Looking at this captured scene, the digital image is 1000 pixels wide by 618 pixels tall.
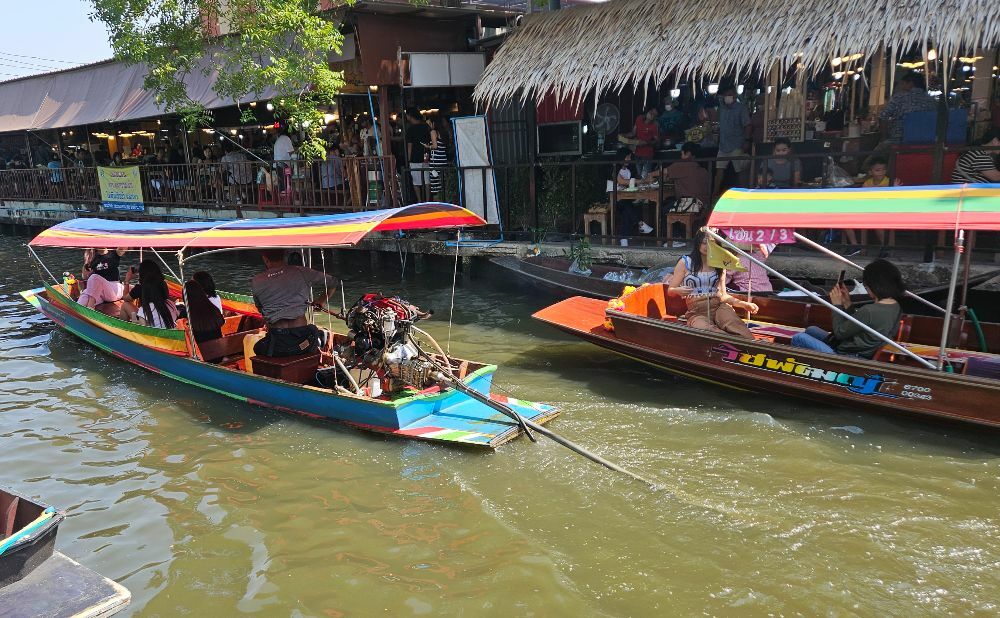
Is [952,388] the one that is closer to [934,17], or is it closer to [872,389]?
[872,389]

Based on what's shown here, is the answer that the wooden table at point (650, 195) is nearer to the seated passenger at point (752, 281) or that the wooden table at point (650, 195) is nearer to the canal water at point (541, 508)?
the seated passenger at point (752, 281)

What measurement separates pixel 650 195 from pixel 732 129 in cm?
167

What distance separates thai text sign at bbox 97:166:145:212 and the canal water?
12577 mm

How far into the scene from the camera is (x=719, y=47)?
386 inches

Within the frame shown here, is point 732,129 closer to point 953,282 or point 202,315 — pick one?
point 953,282

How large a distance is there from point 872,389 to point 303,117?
9945 mm

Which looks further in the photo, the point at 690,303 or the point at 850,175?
the point at 850,175

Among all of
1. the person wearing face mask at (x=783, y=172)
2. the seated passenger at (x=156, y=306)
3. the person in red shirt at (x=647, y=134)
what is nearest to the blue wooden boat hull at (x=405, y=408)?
the seated passenger at (x=156, y=306)

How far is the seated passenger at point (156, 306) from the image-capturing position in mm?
8648

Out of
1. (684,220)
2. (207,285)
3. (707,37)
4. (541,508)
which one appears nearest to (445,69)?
(707,37)

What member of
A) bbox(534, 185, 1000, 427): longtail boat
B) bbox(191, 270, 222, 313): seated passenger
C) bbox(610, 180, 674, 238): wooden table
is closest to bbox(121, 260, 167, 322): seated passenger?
bbox(191, 270, 222, 313): seated passenger

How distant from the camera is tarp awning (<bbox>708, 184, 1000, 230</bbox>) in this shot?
5.57m

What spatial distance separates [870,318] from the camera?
6.45 metres

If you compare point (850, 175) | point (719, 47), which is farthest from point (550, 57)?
point (850, 175)
